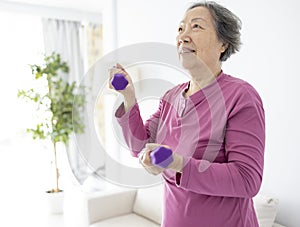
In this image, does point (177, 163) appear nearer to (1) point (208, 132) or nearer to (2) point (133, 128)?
(1) point (208, 132)

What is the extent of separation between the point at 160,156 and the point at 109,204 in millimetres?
1954

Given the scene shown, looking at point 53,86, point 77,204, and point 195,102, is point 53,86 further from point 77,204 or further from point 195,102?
point 195,102

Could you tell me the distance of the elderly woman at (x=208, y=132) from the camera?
33.4 inches

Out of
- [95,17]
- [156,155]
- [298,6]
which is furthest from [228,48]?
[95,17]

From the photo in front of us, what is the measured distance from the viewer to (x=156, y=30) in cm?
292

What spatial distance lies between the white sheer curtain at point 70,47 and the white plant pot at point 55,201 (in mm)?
609

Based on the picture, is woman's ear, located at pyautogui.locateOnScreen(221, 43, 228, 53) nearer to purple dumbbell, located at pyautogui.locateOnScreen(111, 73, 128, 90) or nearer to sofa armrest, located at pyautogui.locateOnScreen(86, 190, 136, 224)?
purple dumbbell, located at pyautogui.locateOnScreen(111, 73, 128, 90)

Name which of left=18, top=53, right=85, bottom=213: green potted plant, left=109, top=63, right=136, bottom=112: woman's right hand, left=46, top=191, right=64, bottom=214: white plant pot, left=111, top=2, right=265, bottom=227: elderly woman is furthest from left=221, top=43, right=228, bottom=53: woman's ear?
left=46, top=191, right=64, bottom=214: white plant pot

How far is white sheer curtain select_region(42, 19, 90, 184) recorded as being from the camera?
407 cm

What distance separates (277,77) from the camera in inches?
76.7

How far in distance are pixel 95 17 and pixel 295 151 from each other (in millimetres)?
3086

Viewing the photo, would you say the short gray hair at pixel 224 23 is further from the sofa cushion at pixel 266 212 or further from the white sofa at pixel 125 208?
the white sofa at pixel 125 208

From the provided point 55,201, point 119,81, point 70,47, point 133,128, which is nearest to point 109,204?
point 55,201

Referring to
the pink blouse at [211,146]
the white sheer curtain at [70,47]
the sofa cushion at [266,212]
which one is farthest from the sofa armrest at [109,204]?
the pink blouse at [211,146]
